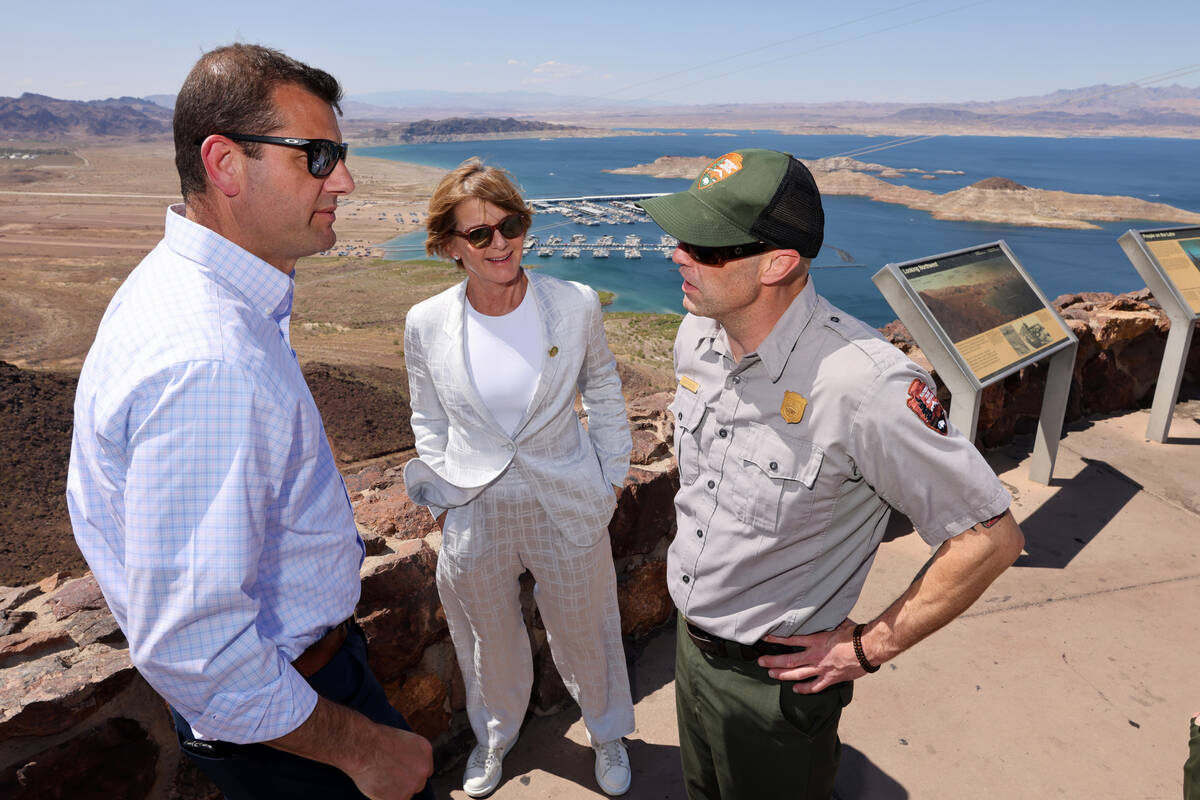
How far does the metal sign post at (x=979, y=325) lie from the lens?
352 centimetres

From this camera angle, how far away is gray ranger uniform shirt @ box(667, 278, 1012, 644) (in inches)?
58.0

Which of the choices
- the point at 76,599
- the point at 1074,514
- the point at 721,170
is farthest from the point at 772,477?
the point at 1074,514

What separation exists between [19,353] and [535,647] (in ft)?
122

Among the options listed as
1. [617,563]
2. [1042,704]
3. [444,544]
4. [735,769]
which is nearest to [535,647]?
[617,563]

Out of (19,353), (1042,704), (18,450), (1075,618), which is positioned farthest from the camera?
(19,353)

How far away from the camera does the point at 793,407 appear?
1.65m

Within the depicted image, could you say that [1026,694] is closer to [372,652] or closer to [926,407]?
[926,407]

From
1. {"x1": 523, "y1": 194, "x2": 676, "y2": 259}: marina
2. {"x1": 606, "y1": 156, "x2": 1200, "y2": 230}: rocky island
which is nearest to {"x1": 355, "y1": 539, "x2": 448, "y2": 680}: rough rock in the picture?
{"x1": 523, "y1": 194, "x2": 676, "y2": 259}: marina

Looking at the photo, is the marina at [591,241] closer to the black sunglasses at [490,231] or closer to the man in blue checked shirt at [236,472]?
the black sunglasses at [490,231]

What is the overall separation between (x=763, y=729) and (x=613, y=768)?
0.85 meters

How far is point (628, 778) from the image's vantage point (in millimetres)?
2381

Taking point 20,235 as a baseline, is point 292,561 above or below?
above

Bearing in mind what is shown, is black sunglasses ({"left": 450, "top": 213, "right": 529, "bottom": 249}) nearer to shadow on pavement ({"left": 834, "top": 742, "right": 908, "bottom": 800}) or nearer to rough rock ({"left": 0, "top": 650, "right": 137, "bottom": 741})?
rough rock ({"left": 0, "top": 650, "right": 137, "bottom": 741})

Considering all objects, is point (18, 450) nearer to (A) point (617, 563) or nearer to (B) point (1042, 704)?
(A) point (617, 563)
